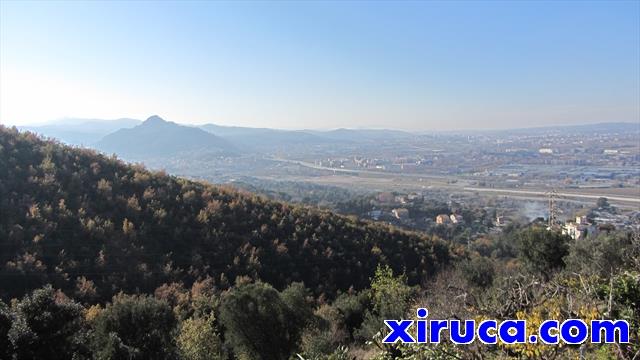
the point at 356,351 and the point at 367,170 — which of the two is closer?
the point at 356,351

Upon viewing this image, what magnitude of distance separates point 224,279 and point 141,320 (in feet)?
20.0

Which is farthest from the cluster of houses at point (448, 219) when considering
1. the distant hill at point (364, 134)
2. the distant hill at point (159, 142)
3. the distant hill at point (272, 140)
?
the distant hill at point (364, 134)

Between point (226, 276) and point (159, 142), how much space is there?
9863cm

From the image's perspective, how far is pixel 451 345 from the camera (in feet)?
18.8

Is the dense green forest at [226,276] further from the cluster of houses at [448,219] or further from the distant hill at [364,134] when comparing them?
the distant hill at [364,134]

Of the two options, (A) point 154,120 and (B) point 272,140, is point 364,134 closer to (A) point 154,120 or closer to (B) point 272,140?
(B) point 272,140

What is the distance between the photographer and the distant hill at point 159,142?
96.7m

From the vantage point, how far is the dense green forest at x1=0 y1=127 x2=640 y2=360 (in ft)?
21.3

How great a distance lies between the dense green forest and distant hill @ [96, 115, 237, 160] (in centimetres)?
7722

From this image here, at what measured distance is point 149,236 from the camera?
595 inches

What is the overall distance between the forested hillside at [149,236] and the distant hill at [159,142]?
75961 mm

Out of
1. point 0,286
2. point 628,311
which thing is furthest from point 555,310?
point 0,286

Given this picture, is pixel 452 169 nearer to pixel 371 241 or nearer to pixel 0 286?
pixel 371 241

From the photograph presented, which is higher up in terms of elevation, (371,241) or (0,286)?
(0,286)
